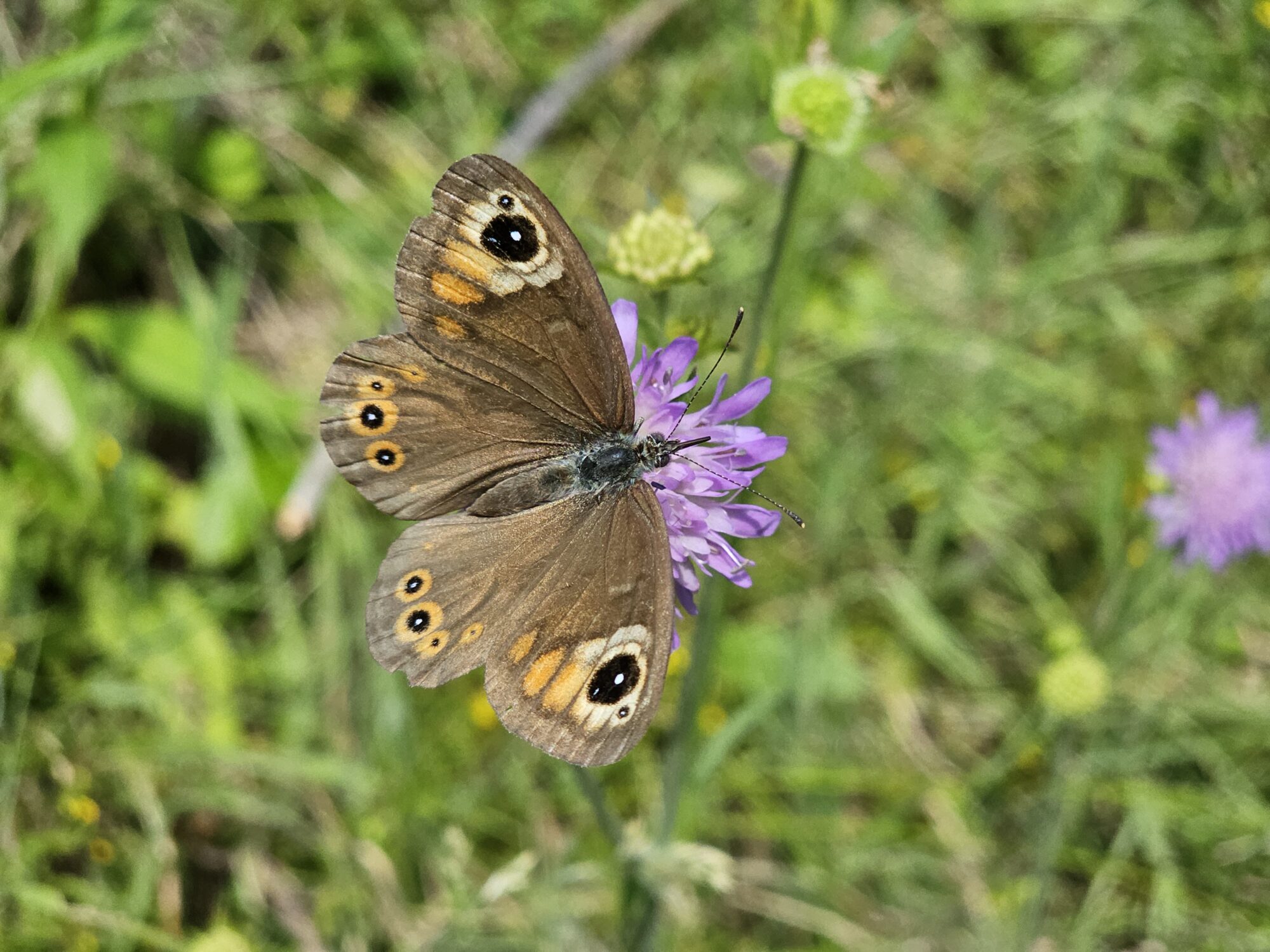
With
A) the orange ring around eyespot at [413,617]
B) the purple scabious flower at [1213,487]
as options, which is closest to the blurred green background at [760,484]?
the purple scabious flower at [1213,487]

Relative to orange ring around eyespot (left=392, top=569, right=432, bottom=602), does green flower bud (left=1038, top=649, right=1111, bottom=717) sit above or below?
above

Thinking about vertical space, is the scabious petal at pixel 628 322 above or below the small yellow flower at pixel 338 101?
below

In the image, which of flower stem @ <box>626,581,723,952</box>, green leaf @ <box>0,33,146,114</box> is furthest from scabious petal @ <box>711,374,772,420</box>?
green leaf @ <box>0,33,146,114</box>

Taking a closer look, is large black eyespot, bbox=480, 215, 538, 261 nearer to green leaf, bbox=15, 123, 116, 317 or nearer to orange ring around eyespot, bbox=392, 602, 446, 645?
orange ring around eyespot, bbox=392, 602, 446, 645

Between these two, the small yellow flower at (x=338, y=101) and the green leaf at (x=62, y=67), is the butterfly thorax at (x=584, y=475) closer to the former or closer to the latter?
the green leaf at (x=62, y=67)

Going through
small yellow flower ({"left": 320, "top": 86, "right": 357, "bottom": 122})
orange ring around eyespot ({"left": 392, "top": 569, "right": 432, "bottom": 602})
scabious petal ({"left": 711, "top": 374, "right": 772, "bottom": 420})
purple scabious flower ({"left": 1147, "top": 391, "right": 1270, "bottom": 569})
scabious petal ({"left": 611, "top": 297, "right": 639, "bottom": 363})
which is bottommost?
orange ring around eyespot ({"left": 392, "top": 569, "right": 432, "bottom": 602})

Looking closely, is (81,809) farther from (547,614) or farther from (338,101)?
(338,101)
